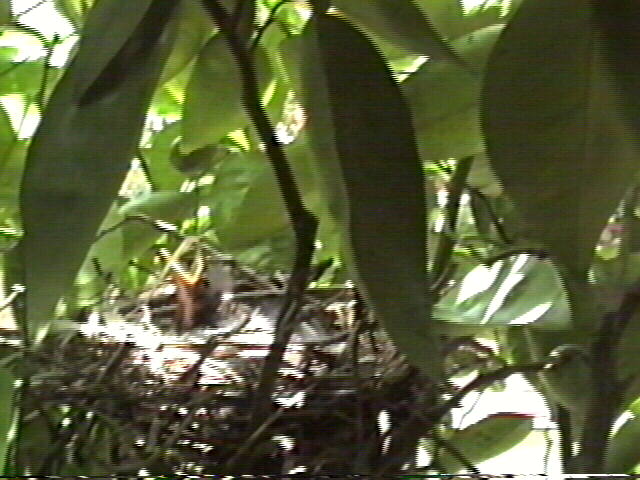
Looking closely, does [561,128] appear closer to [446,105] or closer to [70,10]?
[446,105]

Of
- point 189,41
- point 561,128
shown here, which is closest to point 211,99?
point 189,41

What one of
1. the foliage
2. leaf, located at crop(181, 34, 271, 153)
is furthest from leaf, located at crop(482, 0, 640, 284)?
leaf, located at crop(181, 34, 271, 153)

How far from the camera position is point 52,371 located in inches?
9.4

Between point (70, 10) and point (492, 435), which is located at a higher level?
point (70, 10)

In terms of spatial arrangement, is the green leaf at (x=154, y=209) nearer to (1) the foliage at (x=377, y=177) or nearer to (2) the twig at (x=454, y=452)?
(1) the foliage at (x=377, y=177)

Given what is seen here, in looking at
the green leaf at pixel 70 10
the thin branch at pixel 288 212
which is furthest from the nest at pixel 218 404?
the green leaf at pixel 70 10

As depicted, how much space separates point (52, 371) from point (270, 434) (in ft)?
0.26

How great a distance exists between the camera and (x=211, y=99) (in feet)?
0.72

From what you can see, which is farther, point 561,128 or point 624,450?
point 624,450

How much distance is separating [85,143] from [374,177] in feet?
0.18

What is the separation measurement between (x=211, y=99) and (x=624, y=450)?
167mm

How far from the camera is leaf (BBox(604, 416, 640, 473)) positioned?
0.23m

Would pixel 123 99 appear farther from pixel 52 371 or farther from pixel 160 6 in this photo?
pixel 52 371

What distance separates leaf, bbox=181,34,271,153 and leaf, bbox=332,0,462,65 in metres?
0.07
